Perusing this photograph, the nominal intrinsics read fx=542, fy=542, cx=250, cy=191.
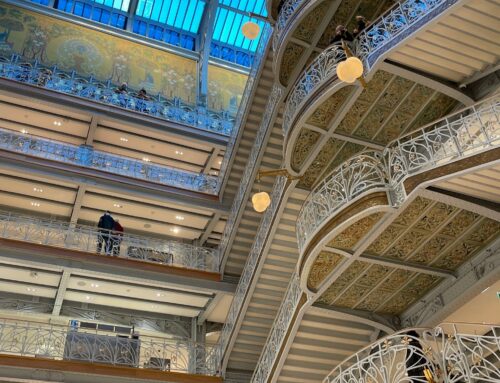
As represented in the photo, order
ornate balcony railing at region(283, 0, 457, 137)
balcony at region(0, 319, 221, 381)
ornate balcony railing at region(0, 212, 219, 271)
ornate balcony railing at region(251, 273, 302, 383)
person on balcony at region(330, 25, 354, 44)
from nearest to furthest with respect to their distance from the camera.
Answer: ornate balcony railing at region(283, 0, 457, 137), person on balcony at region(330, 25, 354, 44), ornate balcony railing at region(251, 273, 302, 383), balcony at region(0, 319, 221, 381), ornate balcony railing at region(0, 212, 219, 271)

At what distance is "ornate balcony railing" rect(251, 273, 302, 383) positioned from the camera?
991 cm

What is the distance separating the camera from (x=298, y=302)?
9.64 meters

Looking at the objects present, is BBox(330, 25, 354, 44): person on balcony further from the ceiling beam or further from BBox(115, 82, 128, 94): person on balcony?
BBox(115, 82, 128, 94): person on balcony

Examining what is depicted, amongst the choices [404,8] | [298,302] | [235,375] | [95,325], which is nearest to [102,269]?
[95,325]

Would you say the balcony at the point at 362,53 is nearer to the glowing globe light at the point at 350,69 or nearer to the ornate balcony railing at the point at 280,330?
the glowing globe light at the point at 350,69

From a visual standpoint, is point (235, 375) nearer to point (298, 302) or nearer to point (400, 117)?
point (298, 302)

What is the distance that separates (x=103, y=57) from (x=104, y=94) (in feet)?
8.39

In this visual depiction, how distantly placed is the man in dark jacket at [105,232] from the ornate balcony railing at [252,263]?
3762 millimetres

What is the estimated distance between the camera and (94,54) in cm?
1861

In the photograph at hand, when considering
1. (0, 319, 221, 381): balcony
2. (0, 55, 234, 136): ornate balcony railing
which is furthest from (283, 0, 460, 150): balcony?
Result: (0, 55, 234, 136): ornate balcony railing

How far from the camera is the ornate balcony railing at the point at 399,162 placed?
7145mm

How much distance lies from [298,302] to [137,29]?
14714mm

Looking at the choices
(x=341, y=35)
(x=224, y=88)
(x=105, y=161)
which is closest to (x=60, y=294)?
(x=105, y=161)

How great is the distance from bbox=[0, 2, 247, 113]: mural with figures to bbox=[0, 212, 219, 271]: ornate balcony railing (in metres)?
5.79
